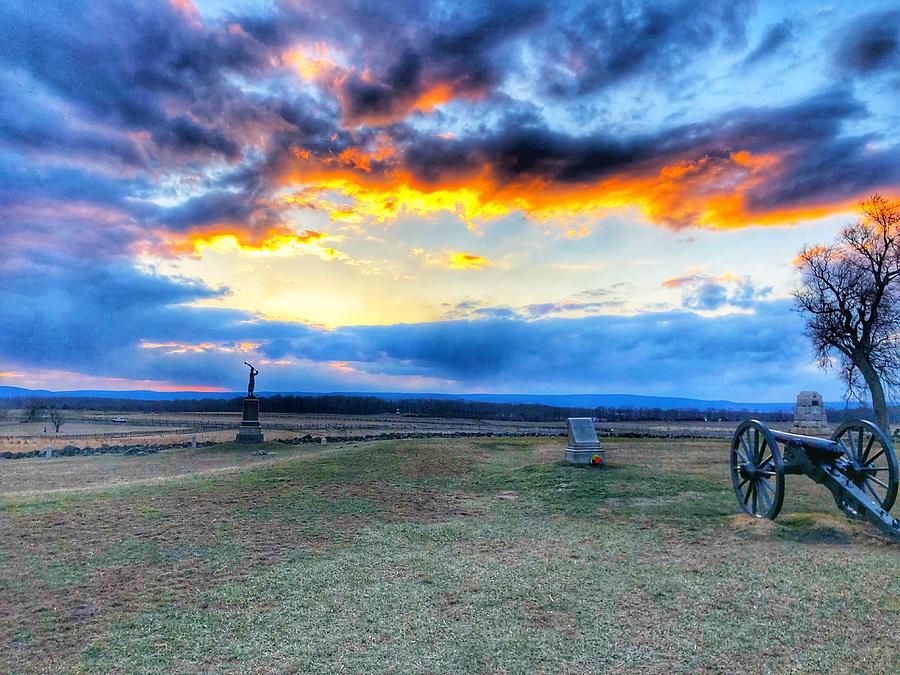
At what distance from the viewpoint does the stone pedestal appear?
27812 millimetres

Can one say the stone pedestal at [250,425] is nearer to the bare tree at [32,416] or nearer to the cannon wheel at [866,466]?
the cannon wheel at [866,466]

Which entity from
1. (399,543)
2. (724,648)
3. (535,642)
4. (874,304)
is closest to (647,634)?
(724,648)

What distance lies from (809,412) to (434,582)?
3649cm

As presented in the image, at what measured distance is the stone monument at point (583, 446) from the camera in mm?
17109

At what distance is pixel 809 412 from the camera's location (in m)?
35.2

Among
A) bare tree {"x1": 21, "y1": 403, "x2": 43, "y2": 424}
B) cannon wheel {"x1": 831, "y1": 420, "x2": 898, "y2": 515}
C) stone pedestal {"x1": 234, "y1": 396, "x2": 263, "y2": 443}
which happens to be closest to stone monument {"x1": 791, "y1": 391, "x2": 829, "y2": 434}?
cannon wheel {"x1": 831, "y1": 420, "x2": 898, "y2": 515}

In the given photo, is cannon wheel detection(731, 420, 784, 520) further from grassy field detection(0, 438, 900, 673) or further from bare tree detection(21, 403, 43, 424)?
bare tree detection(21, 403, 43, 424)

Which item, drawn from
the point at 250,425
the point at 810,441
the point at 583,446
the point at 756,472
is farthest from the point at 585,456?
the point at 250,425

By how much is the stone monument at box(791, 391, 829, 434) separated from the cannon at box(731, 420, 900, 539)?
90.0 feet

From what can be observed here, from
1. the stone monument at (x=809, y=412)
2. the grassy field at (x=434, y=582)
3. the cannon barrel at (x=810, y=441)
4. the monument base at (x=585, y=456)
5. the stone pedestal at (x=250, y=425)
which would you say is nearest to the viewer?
the grassy field at (x=434, y=582)

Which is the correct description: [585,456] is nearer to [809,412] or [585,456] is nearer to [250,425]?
[250,425]

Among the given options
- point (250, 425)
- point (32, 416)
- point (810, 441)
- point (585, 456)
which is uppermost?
point (810, 441)

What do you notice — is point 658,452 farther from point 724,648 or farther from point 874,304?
point 724,648

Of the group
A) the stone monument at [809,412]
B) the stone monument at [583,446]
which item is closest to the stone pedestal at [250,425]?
the stone monument at [583,446]
